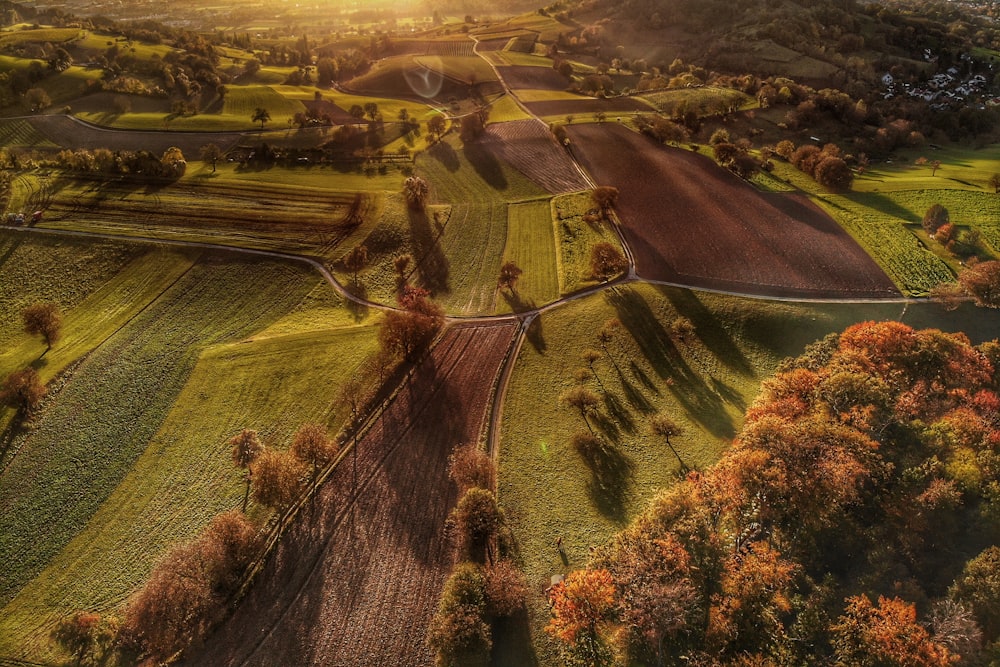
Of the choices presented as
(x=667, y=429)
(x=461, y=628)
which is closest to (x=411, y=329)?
(x=667, y=429)

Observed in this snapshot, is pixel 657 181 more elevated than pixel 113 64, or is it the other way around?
pixel 113 64

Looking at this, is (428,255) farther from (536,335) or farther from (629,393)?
(629,393)

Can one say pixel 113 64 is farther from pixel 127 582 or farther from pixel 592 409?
pixel 592 409

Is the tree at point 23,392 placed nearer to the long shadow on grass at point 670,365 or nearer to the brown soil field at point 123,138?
the brown soil field at point 123,138

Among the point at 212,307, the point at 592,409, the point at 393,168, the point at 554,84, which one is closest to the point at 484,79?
the point at 554,84

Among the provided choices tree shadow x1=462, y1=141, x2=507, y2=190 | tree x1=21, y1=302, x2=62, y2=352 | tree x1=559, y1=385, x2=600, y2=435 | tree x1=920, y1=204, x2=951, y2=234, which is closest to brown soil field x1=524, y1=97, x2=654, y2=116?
tree shadow x1=462, y1=141, x2=507, y2=190
